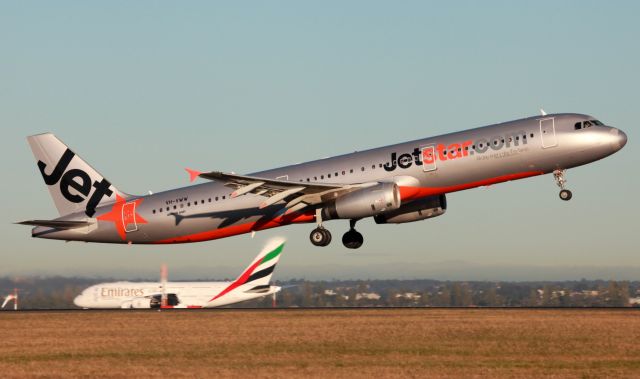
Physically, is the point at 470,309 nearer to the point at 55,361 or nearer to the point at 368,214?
the point at 368,214

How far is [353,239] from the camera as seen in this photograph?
55.3m

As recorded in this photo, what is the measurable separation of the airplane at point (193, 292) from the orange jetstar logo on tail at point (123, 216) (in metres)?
26.1

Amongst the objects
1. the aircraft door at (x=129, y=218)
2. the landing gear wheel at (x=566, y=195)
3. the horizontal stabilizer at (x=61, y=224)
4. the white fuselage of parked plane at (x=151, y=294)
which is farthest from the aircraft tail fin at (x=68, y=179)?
the white fuselage of parked plane at (x=151, y=294)

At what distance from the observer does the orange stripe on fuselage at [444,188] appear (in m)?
47.3

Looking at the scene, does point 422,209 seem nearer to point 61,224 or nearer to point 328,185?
point 328,185

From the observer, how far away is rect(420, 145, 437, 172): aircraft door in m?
47.5

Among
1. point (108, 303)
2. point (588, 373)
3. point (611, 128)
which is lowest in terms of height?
point (588, 373)

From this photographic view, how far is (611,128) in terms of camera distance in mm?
46219

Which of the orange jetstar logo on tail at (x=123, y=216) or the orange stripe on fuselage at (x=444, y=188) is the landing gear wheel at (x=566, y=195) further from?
the orange jetstar logo on tail at (x=123, y=216)

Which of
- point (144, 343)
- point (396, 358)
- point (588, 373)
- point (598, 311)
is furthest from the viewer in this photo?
point (598, 311)

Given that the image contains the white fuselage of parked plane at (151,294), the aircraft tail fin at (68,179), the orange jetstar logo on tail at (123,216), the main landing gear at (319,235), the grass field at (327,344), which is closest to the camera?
the grass field at (327,344)

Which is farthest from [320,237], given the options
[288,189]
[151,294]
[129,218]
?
[151,294]

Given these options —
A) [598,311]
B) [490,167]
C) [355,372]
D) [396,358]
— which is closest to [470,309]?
[598,311]

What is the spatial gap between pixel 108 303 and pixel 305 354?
51.7 m
